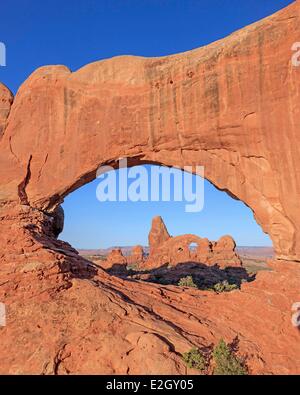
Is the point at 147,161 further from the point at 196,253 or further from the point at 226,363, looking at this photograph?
the point at 196,253

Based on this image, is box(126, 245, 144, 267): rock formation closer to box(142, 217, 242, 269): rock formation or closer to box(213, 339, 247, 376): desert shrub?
box(142, 217, 242, 269): rock formation

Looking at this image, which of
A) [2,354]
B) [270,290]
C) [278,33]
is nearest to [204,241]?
[270,290]

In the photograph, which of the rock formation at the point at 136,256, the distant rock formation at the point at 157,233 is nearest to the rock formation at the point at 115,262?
the distant rock formation at the point at 157,233

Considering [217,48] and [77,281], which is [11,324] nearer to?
[77,281]

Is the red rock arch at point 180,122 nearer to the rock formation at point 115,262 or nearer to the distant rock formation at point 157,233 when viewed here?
the rock formation at point 115,262

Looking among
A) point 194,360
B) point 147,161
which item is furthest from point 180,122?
point 194,360

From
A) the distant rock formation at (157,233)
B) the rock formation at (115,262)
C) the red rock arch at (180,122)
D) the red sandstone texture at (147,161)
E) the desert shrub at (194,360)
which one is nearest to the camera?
the desert shrub at (194,360)
